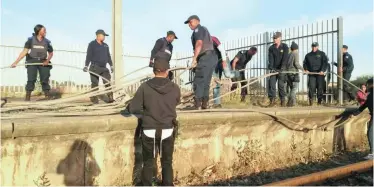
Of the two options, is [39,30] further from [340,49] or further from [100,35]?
[340,49]

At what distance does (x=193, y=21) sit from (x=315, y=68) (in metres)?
4.87

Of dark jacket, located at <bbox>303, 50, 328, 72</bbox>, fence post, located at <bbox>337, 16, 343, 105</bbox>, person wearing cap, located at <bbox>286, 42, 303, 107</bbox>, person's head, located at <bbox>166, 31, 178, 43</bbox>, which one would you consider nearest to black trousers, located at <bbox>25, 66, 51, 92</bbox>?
person's head, located at <bbox>166, 31, 178, 43</bbox>

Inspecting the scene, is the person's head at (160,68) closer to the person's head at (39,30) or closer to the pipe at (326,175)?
the pipe at (326,175)

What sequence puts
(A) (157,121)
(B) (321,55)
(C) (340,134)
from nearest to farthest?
(A) (157,121), (C) (340,134), (B) (321,55)

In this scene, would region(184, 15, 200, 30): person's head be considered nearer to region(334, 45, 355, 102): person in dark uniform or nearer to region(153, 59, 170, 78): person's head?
region(153, 59, 170, 78): person's head

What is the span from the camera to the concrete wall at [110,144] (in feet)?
13.5

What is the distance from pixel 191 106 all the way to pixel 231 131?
1.24 metres

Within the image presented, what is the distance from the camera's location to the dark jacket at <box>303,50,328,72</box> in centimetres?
984

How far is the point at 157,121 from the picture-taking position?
4348 mm

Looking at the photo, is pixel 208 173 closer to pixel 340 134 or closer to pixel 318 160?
pixel 318 160

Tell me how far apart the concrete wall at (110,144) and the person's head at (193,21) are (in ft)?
5.11

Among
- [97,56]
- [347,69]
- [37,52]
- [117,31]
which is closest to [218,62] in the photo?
[117,31]

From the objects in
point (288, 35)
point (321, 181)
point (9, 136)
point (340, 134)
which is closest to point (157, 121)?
point (9, 136)

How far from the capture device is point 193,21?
6305mm
